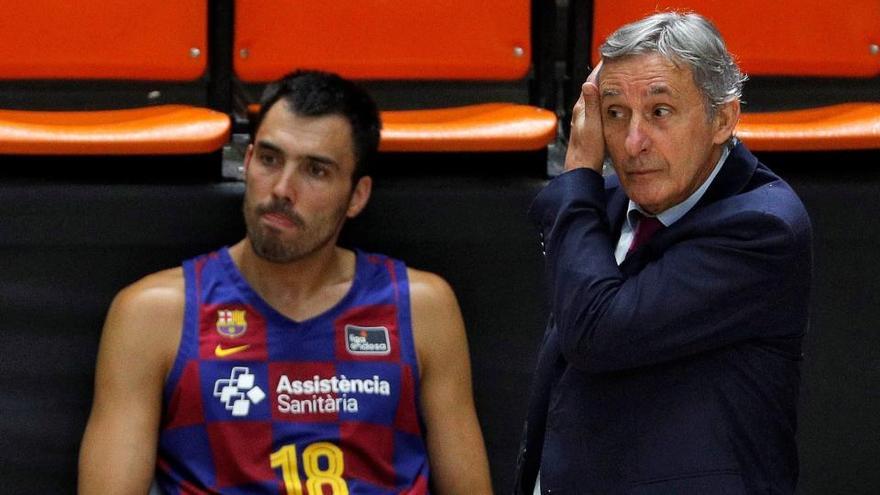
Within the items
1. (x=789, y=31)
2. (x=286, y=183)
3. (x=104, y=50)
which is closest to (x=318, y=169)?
(x=286, y=183)

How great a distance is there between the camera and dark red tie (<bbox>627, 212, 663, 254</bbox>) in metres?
1.32

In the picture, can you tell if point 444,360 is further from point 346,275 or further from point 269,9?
point 269,9

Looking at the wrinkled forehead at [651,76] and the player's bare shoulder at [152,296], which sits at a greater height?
the wrinkled forehead at [651,76]

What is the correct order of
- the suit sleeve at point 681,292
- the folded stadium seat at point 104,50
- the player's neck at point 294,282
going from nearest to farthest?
the suit sleeve at point 681,292 < the player's neck at point 294,282 < the folded stadium seat at point 104,50

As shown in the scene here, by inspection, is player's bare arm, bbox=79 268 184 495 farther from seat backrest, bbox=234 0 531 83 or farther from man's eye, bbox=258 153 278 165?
seat backrest, bbox=234 0 531 83

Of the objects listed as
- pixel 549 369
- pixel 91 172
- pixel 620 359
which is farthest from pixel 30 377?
pixel 620 359

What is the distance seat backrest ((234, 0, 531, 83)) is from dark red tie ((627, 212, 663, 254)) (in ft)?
2.57

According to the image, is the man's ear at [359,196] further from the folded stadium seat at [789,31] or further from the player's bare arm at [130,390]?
the folded stadium seat at [789,31]

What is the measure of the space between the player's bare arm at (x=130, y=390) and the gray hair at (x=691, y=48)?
0.67 metres

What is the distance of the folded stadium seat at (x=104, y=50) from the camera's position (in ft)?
6.36

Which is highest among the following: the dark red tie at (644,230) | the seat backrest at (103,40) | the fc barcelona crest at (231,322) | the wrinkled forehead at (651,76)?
the wrinkled forehead at (651,76)

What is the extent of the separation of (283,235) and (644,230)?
0.51 metres

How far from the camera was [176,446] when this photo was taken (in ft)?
5.40

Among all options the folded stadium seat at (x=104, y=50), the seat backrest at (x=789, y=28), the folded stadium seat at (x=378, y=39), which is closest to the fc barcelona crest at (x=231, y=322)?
the folded stadium seat at (x=104, y=50)
